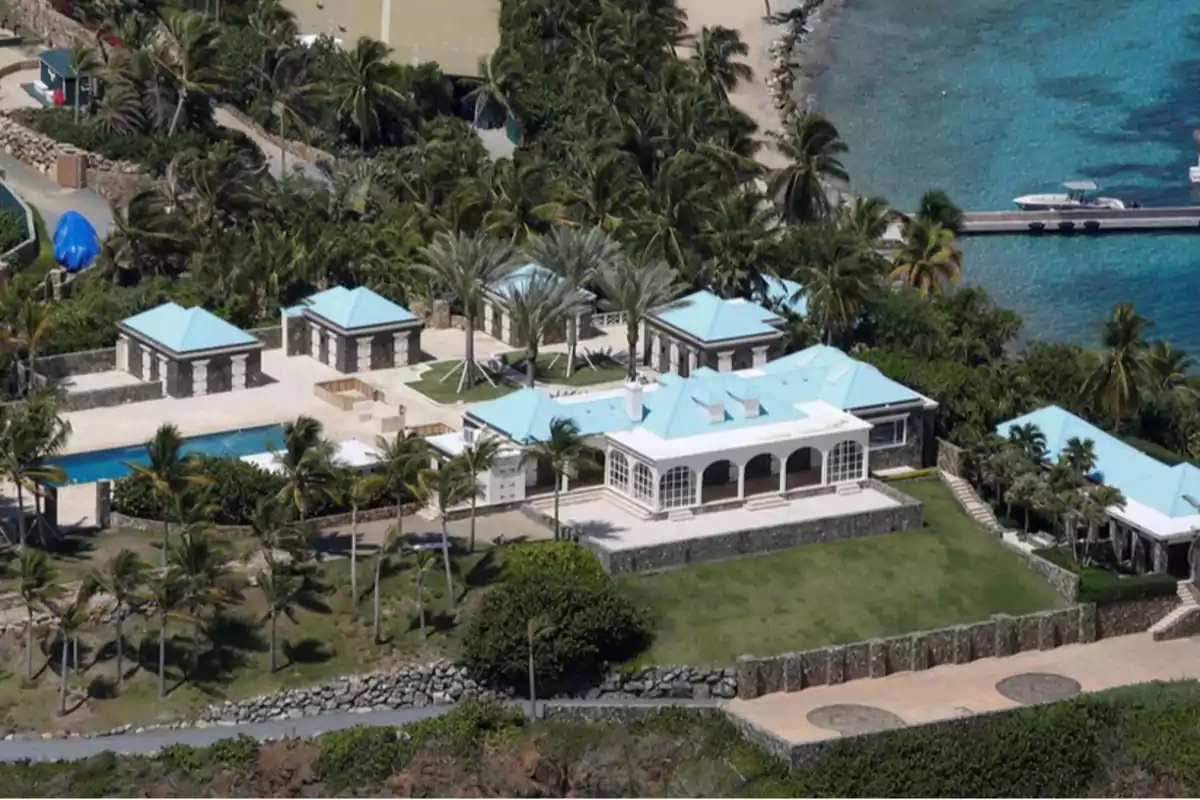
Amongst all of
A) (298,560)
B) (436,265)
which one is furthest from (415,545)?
(436,265)

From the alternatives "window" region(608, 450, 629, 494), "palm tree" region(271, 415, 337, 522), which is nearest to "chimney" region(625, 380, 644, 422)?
"window" region(608, 450, 629, 494)

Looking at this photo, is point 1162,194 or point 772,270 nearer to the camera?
point 772,270

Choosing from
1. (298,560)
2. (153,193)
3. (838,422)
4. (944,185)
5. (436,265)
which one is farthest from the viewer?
(944,185)

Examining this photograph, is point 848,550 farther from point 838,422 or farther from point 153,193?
point 153,193

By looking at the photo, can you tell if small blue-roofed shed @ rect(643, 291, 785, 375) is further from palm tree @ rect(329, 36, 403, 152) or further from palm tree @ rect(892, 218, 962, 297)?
palm tree @ rect(329, 36, 403, 152)

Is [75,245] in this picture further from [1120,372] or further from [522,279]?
[1120,372]

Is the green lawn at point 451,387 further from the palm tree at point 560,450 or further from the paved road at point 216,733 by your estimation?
the paved road at point 216,733
